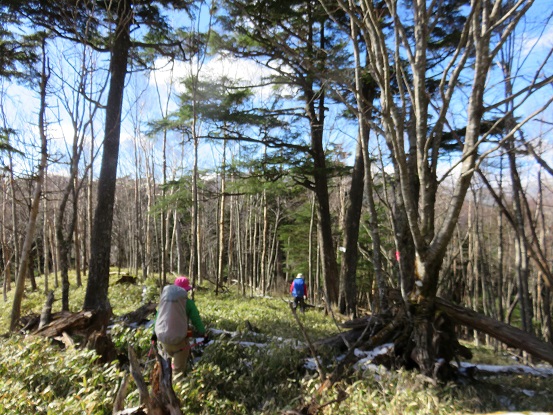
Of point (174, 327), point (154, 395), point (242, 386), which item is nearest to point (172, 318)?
point (174, 327)

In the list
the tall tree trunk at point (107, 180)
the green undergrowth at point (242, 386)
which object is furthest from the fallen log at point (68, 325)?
the tall tree trunk at point (107, 180)

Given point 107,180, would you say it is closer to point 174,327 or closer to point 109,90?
point 109,90

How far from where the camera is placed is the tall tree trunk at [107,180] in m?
7.88

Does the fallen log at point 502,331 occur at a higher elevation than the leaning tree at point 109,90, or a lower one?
lower

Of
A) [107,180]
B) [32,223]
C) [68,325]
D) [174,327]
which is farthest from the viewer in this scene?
[107,180]

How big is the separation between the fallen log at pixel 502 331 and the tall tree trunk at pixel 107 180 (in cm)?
679

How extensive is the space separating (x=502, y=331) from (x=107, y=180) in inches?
307

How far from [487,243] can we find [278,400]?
73.1 feet

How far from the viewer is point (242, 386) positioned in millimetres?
4504

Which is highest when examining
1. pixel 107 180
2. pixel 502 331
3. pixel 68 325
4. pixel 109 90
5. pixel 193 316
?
pixel 109 90

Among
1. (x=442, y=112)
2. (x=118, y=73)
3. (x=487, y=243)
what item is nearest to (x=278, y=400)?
(x=442, y=112)

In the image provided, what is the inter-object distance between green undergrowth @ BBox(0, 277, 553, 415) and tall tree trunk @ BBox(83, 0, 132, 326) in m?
2.32

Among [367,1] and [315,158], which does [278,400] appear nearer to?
[367,1]

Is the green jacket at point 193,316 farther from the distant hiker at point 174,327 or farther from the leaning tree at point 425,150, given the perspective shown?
the leaning tree at point 425,150
